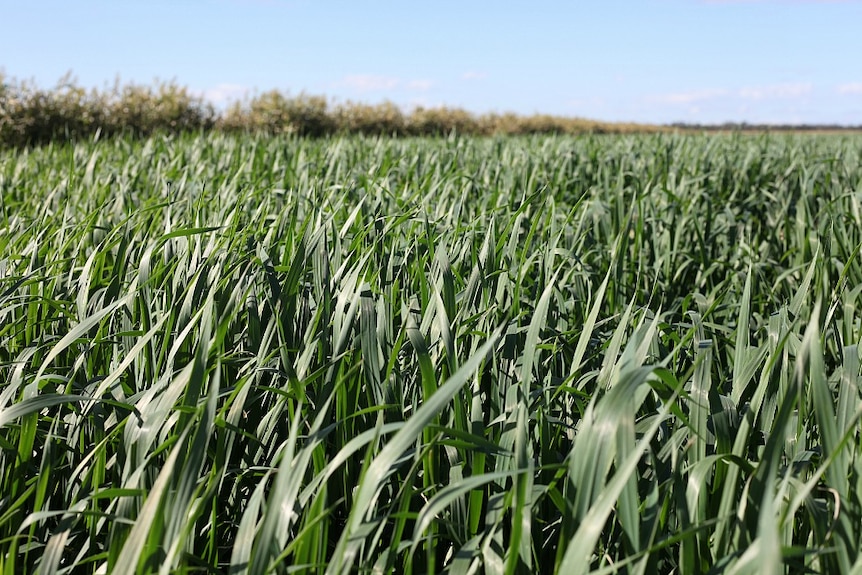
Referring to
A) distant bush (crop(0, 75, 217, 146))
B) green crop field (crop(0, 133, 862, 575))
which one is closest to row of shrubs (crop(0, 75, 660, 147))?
distant bush (crop(0, 75, 217, 146))

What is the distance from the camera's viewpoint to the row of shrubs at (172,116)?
429 inches

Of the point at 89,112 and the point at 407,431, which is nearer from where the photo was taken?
the point at 407,431

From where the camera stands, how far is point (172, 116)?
42.4 ft

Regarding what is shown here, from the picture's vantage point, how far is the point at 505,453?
113 cm

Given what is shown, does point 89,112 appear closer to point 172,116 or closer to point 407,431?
point 172,116

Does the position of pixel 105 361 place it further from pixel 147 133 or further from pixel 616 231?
pixel 147 133

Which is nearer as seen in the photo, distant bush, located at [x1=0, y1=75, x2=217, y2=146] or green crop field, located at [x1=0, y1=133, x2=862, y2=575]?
green crop field, located at [x1=0, y1=133, x2=862, y2=575]

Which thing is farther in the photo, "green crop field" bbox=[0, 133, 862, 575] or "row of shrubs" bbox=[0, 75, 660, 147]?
"row of shrubs" bbox=[0, 75, 660, 147]

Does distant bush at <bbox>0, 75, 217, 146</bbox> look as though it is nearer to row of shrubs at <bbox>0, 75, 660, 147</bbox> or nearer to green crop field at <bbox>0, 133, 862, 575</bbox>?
row of shrubs at <bbox>0, 75, 660, 147</bbox>

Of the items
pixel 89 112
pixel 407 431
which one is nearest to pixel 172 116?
pixel 89 112

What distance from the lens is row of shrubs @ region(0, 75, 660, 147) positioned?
1090 centimetres

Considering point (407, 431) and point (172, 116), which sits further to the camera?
Answer: point (172, 116)

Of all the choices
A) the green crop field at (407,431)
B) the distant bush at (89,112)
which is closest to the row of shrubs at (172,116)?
the distant bush at (89,112)

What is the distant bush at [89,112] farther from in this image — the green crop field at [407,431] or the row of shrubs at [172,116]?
the green crop field at [407,431]
